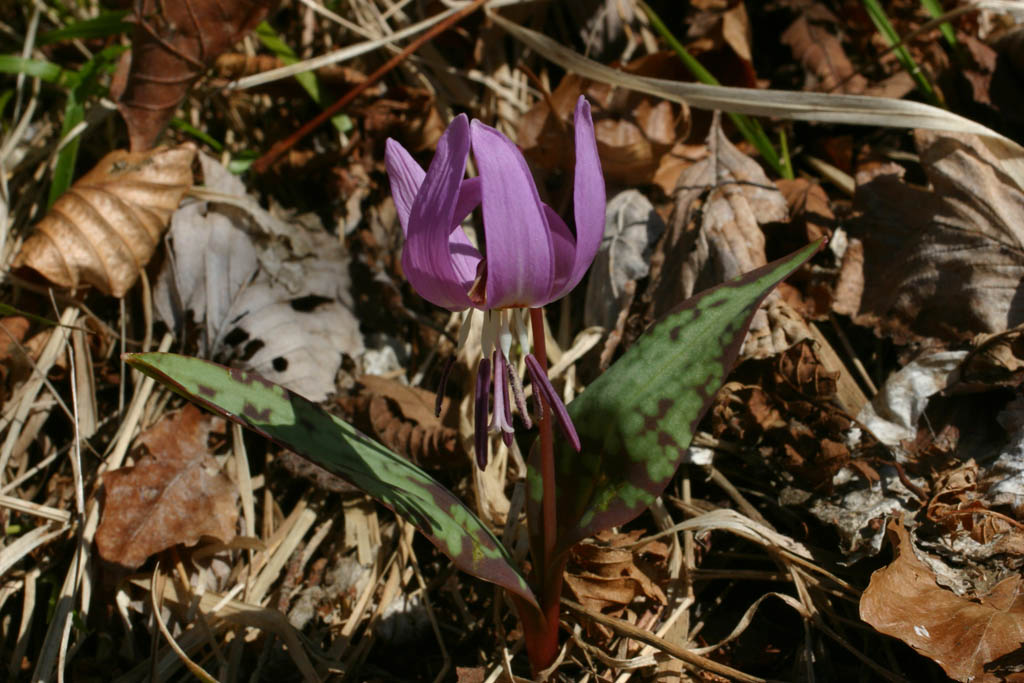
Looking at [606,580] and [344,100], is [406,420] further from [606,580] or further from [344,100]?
[344,100]

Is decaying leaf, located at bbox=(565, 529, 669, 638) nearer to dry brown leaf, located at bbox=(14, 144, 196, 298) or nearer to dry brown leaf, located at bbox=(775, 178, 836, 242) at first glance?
dry brown leaf, located at bbox=(775, 178, 836, 242)

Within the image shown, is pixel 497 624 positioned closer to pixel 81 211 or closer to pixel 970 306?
pixel 970 306

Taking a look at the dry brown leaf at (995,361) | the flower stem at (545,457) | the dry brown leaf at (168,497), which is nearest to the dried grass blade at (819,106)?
the dry brown leaf at (995,361)

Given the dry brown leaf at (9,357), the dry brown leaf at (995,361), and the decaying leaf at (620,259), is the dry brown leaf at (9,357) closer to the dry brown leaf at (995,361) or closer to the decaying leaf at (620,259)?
the decaying leaf at (620,259)

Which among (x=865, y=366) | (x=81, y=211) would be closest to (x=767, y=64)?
(x=865, y=366)

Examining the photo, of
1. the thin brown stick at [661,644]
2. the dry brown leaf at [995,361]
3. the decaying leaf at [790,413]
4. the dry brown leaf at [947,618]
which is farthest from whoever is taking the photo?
the decaying leaf at [790,413]

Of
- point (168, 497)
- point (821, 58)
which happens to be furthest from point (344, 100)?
point (821, 58)
